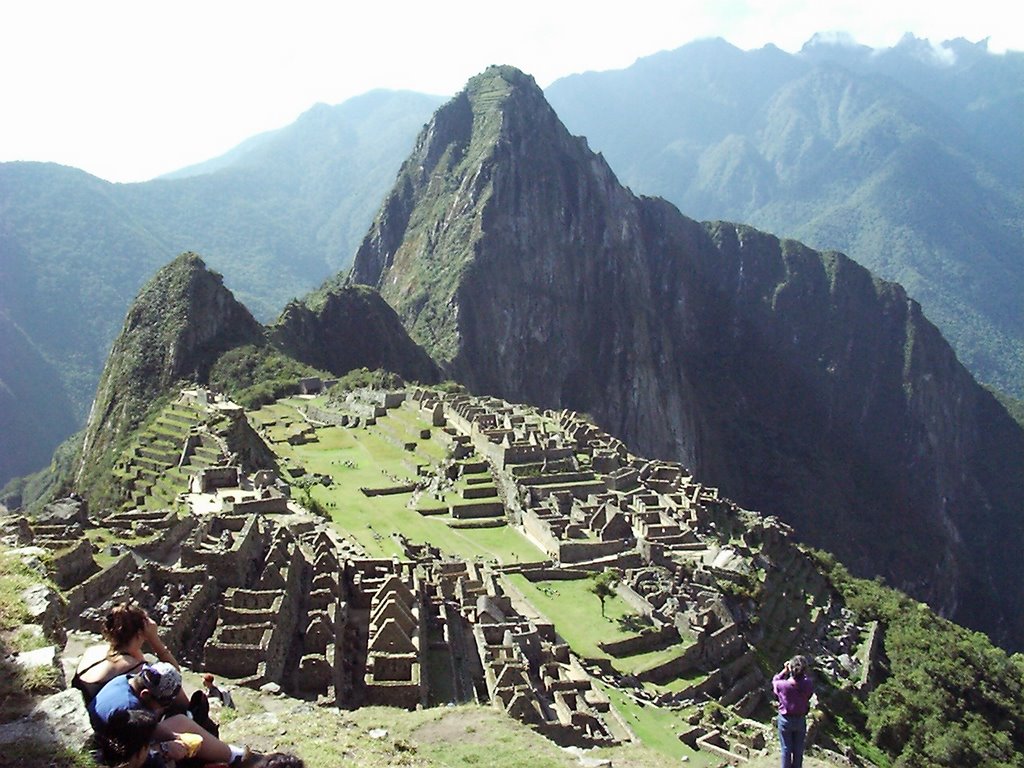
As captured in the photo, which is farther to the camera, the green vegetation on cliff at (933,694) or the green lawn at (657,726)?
the green vegetation on cliff at (933,694)

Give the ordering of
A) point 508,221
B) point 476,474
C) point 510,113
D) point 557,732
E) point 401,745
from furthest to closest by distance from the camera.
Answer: point 510,113
point 508,221
point 476,474
point 557,732
point 401,745

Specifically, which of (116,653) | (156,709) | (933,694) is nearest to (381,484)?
(933,694)

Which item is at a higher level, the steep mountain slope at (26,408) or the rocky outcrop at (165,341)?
the rocky outcrop at (165,341)

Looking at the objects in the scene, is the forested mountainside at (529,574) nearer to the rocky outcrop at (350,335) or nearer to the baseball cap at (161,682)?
the baseball cap at (161,682)

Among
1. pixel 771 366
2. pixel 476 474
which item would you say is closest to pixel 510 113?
pixel 771 366

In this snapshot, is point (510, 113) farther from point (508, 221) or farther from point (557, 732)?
point (557, 732)

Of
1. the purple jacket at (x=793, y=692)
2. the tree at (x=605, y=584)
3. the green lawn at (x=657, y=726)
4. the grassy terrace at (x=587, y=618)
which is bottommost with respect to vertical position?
the green lawn at (x=657, y=726)

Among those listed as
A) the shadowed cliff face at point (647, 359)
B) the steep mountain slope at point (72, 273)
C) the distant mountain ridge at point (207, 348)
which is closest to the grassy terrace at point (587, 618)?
the distant mountain ridge at point (207, 348)
